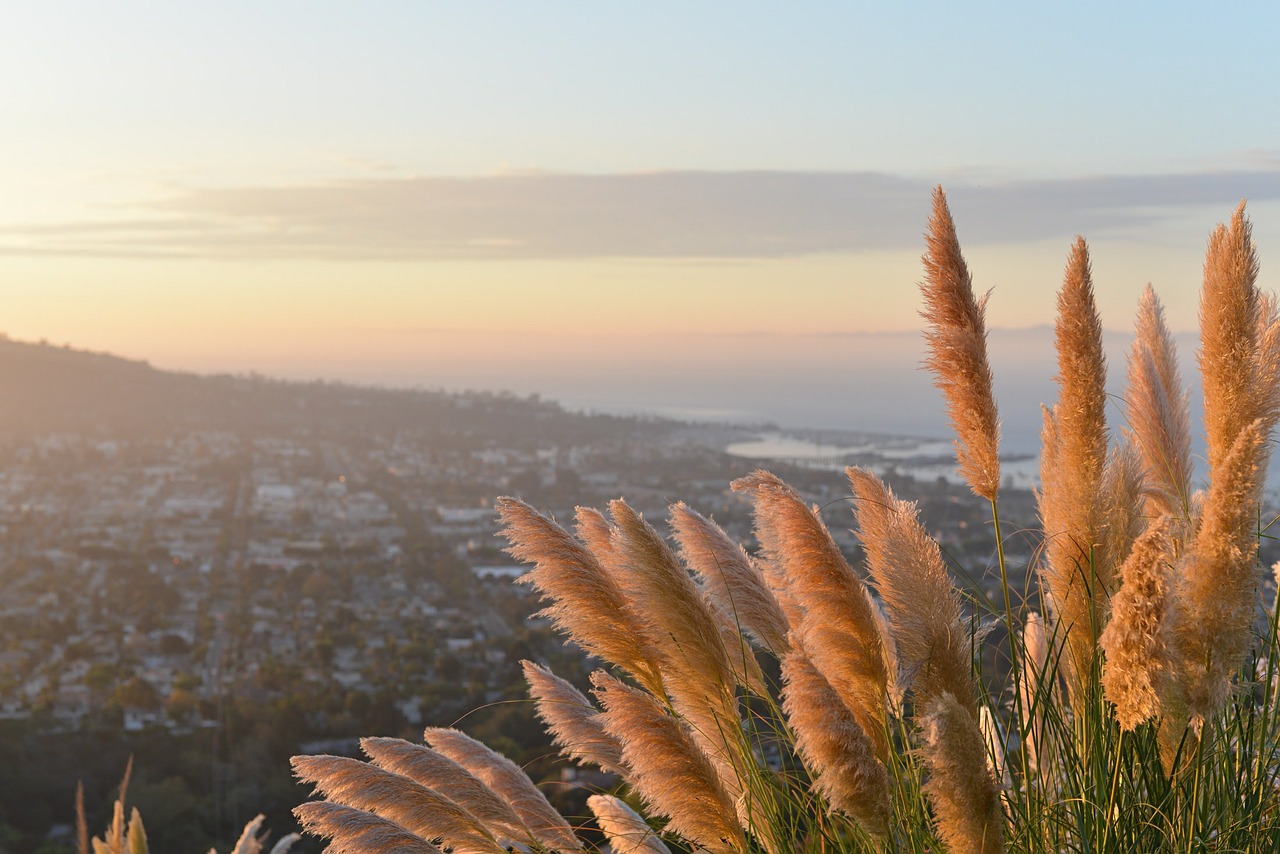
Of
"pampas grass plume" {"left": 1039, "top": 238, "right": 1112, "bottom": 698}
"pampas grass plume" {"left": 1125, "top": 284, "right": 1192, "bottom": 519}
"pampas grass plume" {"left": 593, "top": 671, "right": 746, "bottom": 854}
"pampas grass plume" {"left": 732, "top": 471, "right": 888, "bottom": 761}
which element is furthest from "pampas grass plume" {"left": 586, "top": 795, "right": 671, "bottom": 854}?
"pampas grass plume" {"left": 1125, "top": 284, "right": 1192, "bottom": 519}

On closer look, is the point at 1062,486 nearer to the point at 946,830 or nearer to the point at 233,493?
the point at 946,830

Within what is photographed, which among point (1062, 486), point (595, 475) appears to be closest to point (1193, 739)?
point (1062, 486)

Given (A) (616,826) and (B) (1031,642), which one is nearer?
(A) (616,826)

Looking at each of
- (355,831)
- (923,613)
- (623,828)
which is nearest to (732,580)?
(923,613)

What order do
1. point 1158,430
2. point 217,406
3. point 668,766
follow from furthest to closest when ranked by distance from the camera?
point 217,406 < point 1158,430 < point 668,766

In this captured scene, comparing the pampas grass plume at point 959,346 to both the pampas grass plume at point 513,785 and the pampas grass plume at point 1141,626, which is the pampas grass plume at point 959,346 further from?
the pampas grass plume at point 513,785

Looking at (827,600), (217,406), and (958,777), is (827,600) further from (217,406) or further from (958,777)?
(217,406)

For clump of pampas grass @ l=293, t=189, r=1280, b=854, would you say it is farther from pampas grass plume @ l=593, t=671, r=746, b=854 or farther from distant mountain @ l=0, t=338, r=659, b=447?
distant mountain @ l=0, t=338, r=659, b=447
